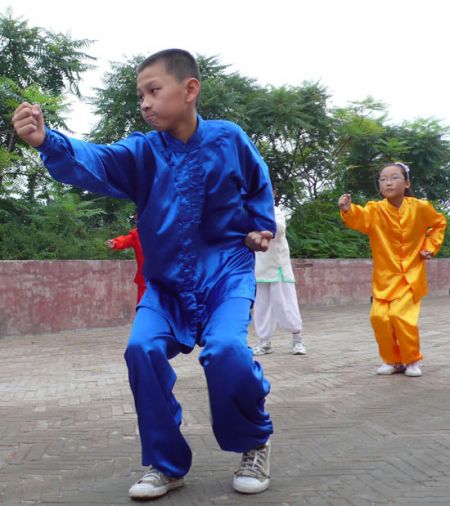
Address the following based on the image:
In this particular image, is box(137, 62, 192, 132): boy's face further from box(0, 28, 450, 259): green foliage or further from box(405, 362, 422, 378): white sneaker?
box(0, 28, 450, 259): green foliage

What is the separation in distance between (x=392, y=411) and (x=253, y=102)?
12.6m

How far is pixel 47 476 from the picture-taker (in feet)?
11.7

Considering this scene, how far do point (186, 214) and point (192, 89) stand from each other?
1.89 feet

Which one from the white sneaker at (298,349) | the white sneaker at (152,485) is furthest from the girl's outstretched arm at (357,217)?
the white sneaker at (152,485)

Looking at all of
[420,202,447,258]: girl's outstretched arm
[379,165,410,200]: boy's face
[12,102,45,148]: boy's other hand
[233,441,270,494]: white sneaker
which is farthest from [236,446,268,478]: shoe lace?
[420,202,447,258]: girl's outstretched arm

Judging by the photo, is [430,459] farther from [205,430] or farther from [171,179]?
[171,179]

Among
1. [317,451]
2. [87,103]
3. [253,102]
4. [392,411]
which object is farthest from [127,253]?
[317,451]

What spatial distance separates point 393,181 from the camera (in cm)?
673

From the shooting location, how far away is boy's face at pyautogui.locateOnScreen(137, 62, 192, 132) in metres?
3.33

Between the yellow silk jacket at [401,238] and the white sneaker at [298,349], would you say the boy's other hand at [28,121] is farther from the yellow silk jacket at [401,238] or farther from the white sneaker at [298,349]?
the white sneaker at [298,349]

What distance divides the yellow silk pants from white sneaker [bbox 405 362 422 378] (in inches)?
1.8

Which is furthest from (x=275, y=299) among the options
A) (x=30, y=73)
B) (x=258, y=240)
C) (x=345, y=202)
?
(x=30, y=73)

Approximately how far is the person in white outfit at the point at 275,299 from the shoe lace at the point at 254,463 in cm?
504

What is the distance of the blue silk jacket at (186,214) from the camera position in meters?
3.38
